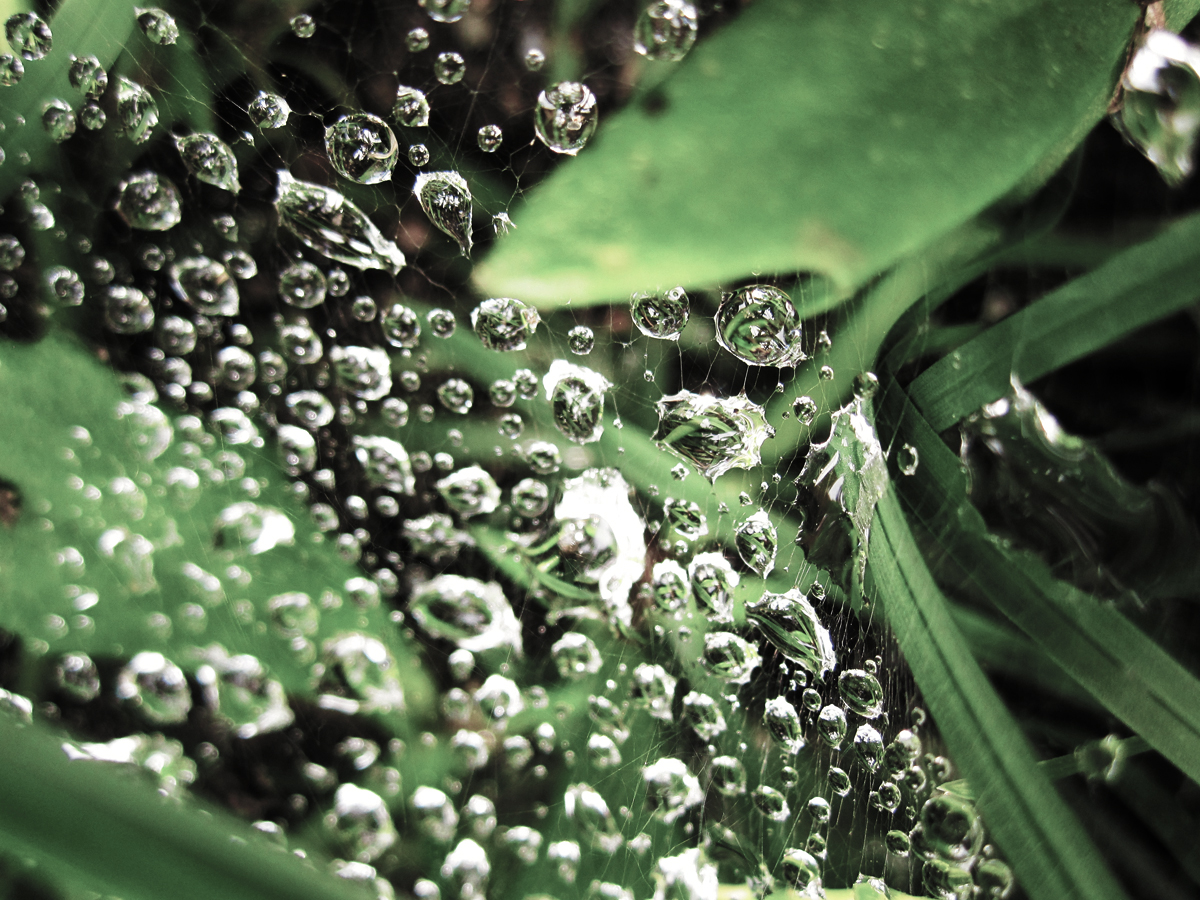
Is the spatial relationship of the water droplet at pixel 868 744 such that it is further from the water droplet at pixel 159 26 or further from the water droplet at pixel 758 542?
the water droplet at pixel 159 26

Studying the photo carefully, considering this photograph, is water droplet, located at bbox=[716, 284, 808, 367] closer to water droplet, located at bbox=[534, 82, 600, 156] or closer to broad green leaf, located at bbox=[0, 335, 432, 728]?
water droplet, located at bbox=[534, 82, 600, 156]

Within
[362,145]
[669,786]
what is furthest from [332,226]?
[669,786]

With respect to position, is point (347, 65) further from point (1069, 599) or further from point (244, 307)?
point (1069, 599)

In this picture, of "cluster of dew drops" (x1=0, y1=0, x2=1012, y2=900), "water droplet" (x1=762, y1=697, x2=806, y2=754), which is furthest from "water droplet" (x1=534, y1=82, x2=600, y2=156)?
"water droplet" (x1=762, y1=697, x2=806, y2=754)

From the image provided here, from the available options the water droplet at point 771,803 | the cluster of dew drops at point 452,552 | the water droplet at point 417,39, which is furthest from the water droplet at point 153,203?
the water droplet at point 771,803

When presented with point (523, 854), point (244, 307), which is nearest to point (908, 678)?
point (523, 854)

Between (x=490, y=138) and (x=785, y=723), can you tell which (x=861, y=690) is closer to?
(x=785, y=723)
